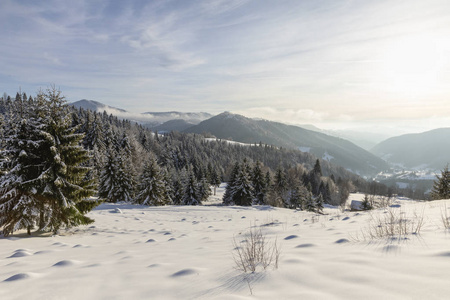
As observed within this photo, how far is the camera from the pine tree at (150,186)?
30.8 metres

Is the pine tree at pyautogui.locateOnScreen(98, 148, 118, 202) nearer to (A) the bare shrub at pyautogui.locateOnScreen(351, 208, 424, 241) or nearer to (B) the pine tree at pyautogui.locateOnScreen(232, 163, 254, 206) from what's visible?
(B) the pine tree at pyautogui.locateOnScreen(232, 163, 254, 206)

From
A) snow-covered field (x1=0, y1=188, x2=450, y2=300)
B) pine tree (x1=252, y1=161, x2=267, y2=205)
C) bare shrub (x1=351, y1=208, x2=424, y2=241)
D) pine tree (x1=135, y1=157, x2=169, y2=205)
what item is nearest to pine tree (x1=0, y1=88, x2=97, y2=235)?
snow-covered field (x1=0, y1=188, x2=450, y2=300)

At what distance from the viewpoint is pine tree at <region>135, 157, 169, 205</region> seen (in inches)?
1211

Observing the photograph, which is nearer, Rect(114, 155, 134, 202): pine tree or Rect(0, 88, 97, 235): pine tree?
Rect(0, 88, 97, 235): pine tree

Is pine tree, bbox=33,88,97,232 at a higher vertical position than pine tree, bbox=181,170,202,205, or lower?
higher

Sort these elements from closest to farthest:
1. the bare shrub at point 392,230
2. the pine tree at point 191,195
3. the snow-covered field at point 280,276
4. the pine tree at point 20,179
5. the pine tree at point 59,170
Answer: the snow-covered field at point 280,276
the bare shrub at point 392,230
the pine tree at point 20,179
the pine tree at point 59,170
the pine tree at point 191,195

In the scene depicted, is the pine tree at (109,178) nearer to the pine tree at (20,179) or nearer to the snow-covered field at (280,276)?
the pine tree at (20,179)

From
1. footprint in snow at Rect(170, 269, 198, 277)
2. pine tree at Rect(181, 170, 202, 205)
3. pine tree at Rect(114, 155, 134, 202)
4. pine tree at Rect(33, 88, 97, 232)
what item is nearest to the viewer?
footprint in snow at Rect(170, 269, 198, 277)

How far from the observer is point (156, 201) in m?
31.1

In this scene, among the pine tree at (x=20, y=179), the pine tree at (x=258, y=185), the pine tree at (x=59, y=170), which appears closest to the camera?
the pine tree at (x=20, y=179)

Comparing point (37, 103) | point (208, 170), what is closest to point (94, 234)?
point (37, 103)

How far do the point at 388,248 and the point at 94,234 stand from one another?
10887 mm

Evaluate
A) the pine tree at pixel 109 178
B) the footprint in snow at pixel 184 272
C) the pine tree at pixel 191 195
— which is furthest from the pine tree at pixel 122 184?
the footprint in snow at pixel 184 272

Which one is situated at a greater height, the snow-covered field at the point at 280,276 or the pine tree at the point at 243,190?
the snow-covered field at the point at 280,276
